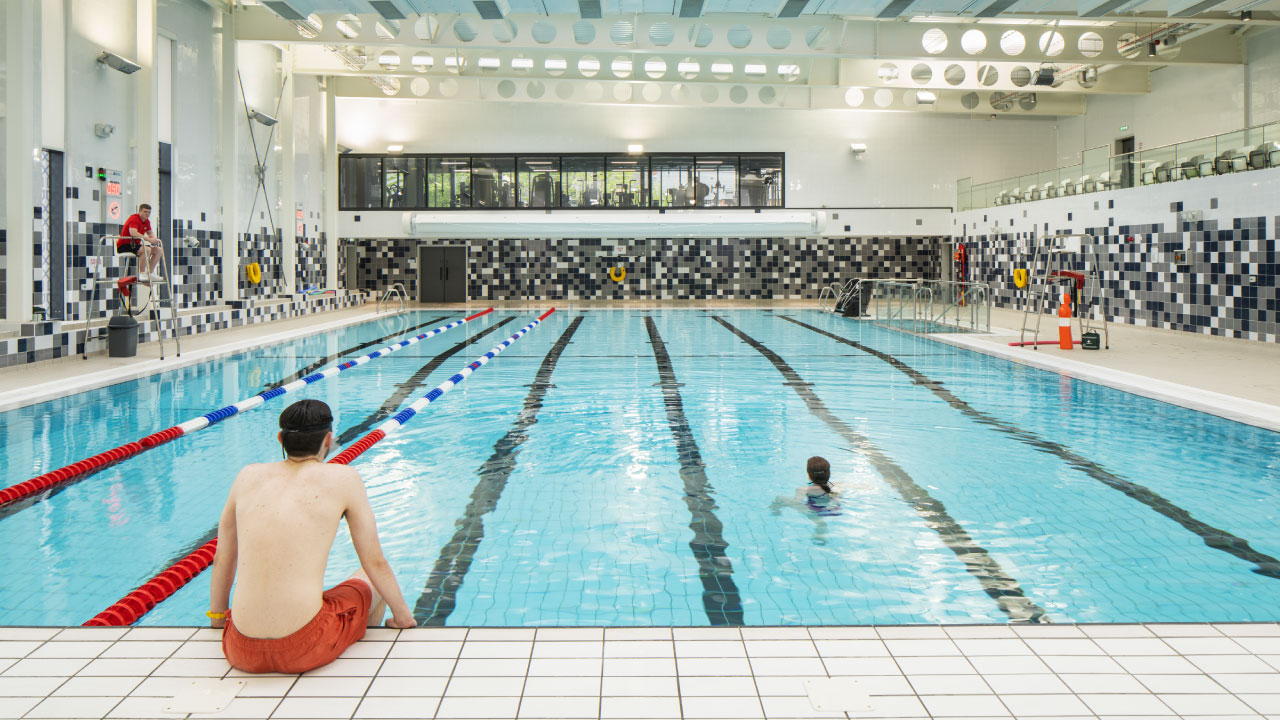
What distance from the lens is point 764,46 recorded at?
46.9ft

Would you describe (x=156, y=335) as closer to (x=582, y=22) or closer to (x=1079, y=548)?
(x=582, y=22)

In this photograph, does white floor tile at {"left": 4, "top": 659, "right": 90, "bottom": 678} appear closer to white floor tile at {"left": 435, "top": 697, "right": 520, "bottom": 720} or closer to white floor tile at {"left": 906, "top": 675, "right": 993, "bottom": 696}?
white floor tile at {"left": 435, "top": 697, "right": 520, "bottom": 720}

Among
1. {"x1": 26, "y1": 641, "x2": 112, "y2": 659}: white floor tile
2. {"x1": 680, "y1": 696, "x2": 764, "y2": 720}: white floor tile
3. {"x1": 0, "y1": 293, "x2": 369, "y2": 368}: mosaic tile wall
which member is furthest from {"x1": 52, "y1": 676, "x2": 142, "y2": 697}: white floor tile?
{"x1": 0, "y1": 293, "x2": 369, "y2": 368}: mosaic tile wall

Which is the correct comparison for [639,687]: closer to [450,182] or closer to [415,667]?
[415,667]

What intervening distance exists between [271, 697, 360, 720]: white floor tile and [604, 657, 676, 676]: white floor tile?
1.91 feet

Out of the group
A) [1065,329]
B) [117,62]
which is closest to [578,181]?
[117,62]

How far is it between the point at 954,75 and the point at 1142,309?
5.43 m

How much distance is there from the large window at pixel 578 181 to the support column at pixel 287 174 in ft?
15.6

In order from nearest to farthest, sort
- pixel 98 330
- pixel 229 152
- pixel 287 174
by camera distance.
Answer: pixel 98 330
pixel 229 152
pixel 287 174

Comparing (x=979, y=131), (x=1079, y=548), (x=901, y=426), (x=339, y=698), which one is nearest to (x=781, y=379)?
(x=901, y=426)

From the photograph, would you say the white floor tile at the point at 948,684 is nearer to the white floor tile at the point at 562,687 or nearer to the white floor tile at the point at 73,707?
the white floor tile at the point at 562,687

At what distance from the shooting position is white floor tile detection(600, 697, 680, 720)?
2.09 meters

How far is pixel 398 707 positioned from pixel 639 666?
57cm

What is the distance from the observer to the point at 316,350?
11.3 m
